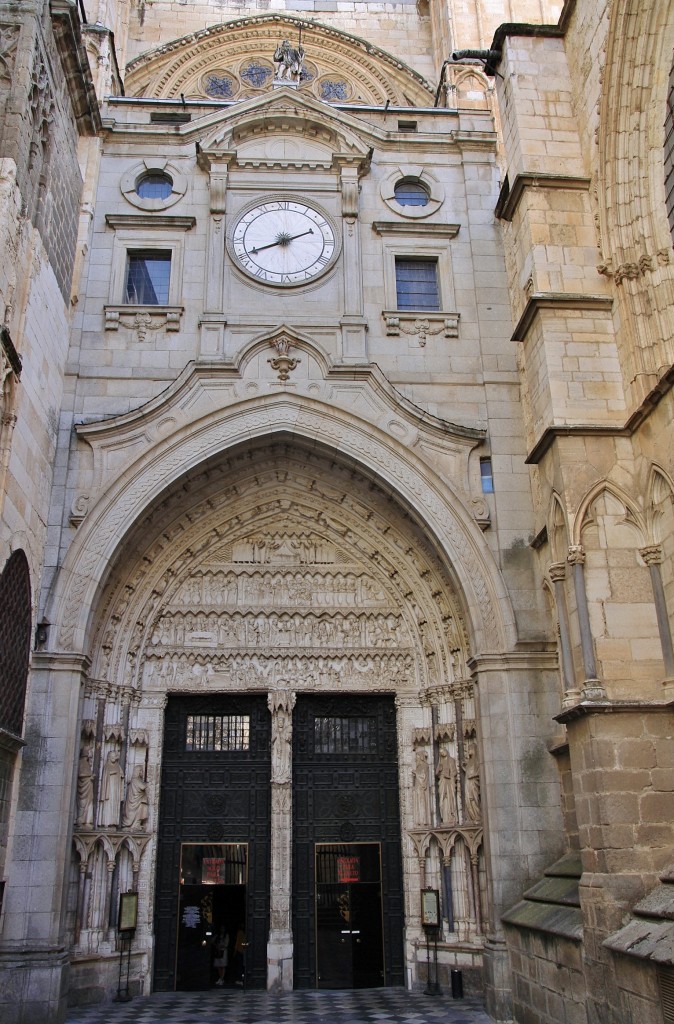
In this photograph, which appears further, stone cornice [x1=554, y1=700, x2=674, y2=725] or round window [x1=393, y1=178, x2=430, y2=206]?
round window [x1=393, y1=178, x2=430, y2=206]

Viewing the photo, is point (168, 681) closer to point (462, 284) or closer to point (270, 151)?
point (462, 284)

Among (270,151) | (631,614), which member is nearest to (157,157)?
(270,151)

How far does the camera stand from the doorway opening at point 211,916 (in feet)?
40.5

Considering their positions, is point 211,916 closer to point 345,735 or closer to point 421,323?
point 345,735

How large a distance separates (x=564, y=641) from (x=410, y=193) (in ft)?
29.2

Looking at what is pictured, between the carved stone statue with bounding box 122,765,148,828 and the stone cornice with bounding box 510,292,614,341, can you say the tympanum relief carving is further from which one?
the stone cornice with bounding box 510,292,614,341

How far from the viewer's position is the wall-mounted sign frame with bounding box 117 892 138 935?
1155cm

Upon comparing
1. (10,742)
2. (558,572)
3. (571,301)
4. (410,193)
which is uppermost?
(410,193)

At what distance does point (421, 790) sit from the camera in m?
12.8

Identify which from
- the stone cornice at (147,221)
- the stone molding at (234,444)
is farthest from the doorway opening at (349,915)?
the stone cornice at (147,221)

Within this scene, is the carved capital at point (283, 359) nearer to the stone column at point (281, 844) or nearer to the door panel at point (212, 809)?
the stone column at point (281, 844)

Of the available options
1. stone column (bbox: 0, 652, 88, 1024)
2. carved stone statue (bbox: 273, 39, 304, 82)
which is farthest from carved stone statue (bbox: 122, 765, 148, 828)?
carved stone statue (bbox: 273, 39, 304, 82)

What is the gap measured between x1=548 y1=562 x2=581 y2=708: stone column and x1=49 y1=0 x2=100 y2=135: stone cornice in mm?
10351

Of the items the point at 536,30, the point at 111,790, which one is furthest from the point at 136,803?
the point at 536,30
